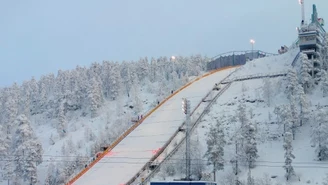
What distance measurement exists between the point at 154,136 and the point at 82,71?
4568 cm

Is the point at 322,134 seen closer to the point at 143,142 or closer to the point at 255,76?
the point at 143,142

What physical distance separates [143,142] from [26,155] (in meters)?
14.3

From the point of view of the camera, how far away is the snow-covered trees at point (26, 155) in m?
57.1

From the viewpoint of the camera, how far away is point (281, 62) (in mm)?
81062

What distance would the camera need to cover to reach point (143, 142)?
60750mm

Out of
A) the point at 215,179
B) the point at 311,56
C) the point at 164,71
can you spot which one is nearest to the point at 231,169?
the point at 215,179

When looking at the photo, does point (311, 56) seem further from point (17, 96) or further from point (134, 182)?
point (17, 96)

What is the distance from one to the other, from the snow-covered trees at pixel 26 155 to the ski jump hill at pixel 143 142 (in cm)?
632

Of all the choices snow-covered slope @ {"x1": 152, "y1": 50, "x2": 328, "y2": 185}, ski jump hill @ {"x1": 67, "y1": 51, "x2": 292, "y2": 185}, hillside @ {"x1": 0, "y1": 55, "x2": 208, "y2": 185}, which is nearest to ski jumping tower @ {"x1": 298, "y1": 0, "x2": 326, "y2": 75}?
snow-covered slope @ {"x1": 152, "y1": 50, "x2": 328, "y2": 185}

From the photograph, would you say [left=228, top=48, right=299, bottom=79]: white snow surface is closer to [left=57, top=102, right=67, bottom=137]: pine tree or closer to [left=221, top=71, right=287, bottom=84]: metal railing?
[left=221, top=71, right=287, bottom=84]: metal railing

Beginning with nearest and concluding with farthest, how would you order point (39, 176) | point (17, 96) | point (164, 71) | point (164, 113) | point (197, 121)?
point (197, 121)
point (39, 176)
point (164, 113)
point (17, 96)
point (164, 71)

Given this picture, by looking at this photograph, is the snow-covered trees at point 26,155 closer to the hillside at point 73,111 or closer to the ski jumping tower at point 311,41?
the hillside at point 73,111

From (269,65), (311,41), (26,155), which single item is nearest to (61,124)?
(26,155)

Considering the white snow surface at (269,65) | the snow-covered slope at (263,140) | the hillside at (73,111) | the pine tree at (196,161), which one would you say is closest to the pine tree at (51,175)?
the hillside at (73,111)
